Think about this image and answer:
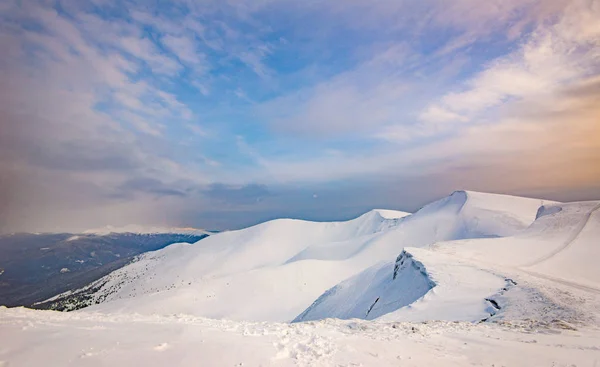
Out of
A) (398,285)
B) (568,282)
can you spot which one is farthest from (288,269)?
(568,282)

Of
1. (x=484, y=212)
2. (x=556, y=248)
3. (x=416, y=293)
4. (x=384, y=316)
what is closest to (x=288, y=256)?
(x=484, y=212)

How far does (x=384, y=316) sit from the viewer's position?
18.7 m

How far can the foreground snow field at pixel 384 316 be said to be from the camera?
859cm

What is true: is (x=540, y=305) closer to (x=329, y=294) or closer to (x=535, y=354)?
(x=535, y=354)

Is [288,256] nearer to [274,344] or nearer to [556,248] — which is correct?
[556,248]

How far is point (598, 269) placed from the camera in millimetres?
28703

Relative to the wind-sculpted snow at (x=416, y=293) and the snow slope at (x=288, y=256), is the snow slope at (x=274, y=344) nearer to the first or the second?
the wind-sculpted snow at (x=416, y=293)

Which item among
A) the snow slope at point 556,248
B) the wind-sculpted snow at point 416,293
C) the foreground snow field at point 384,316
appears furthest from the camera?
the snow slope at point 556,248

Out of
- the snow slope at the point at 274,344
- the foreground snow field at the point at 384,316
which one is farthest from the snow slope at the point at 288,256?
the snow slope at the point at 274,344

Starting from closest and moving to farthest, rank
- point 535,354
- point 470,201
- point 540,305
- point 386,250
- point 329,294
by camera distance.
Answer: point 535,354
point 540,305
point 329,294
point 386,250
point 470,201

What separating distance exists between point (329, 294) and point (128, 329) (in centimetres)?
3036

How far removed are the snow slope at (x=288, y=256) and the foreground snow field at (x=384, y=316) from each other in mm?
466

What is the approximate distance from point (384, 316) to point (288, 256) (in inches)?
3697

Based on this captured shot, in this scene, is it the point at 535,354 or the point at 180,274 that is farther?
the point at 180,274
